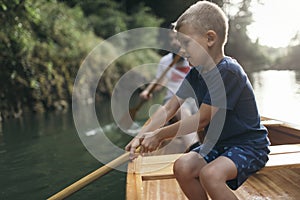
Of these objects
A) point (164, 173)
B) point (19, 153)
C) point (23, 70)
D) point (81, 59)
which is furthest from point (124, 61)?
point (164, 173)

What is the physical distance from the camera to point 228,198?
1524 mm

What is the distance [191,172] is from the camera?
1.66 metres

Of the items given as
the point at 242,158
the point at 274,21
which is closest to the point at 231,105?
the point at 242,158

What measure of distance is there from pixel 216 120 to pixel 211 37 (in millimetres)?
346

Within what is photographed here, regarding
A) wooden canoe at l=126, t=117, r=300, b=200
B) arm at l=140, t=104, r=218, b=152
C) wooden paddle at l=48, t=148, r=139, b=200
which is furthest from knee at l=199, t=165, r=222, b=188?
wooden paddle at l=48, t=148, r=139, b=200

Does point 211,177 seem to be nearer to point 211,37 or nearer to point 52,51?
point 211,37

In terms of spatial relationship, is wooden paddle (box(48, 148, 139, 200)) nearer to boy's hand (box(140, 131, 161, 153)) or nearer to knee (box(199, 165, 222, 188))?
boy's hand (box(140, 131, 161, 153))

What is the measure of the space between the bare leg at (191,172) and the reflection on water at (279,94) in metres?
3.79

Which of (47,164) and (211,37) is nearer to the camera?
(211,37)

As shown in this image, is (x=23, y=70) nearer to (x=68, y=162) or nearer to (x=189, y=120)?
(x=68, y=162)

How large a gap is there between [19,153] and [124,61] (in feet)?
30.6

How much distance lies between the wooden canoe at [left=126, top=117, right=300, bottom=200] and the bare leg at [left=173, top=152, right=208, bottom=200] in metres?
0.20

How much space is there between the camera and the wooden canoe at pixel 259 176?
1844 millimetres

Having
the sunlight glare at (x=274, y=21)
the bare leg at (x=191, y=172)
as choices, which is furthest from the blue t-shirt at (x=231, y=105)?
the sunlight glare at (x=274, y=21)
